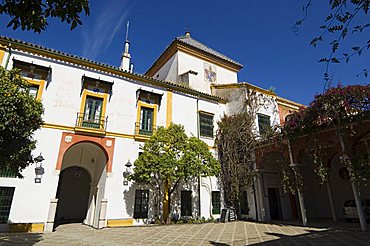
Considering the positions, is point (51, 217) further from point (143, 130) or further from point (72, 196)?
point (72, 196)

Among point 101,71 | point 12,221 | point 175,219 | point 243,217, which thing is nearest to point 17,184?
point 12,221

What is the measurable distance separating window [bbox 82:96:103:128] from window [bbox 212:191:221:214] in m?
8.41

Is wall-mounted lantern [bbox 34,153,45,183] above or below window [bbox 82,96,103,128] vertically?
below

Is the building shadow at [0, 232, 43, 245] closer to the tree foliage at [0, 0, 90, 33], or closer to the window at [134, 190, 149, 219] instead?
the window at [134, 190, 149, 219]

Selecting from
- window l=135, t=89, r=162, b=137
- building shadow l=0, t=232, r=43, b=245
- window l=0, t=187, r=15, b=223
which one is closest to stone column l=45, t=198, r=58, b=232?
building shadow l=0, t=232, r=43, b=245

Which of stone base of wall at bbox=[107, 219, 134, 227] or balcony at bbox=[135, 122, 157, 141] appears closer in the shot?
stone base of wall at bbox=[107, 219, 134, 227]

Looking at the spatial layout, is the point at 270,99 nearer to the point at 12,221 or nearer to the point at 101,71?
the point at 101,71

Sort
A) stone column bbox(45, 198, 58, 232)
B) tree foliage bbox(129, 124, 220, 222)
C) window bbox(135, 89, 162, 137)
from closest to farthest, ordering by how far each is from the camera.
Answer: stone column bbox(45, 198, 58, 232) < tree foliage bbox(129, 124, 220, 222) < window bbox(135, 89, 162, 137)

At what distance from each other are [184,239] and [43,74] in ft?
34.4

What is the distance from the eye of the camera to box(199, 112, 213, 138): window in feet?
52.9

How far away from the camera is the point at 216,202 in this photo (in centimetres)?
1494

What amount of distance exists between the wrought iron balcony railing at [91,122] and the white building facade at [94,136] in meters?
0.05

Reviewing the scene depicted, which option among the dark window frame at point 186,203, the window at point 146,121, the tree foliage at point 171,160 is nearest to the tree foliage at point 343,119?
the tree foliage at point 171,160

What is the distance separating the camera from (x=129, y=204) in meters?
12.1
